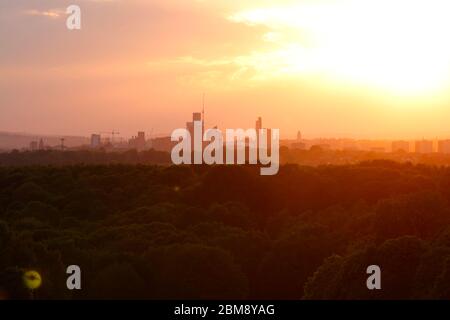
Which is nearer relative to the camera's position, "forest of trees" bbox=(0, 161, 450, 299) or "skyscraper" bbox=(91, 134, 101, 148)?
"forest of trees" bbox=(0, 161, 450, 299)

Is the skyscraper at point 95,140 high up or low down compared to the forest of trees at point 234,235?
up

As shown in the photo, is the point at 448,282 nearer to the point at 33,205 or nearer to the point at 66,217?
the point at 66,217
